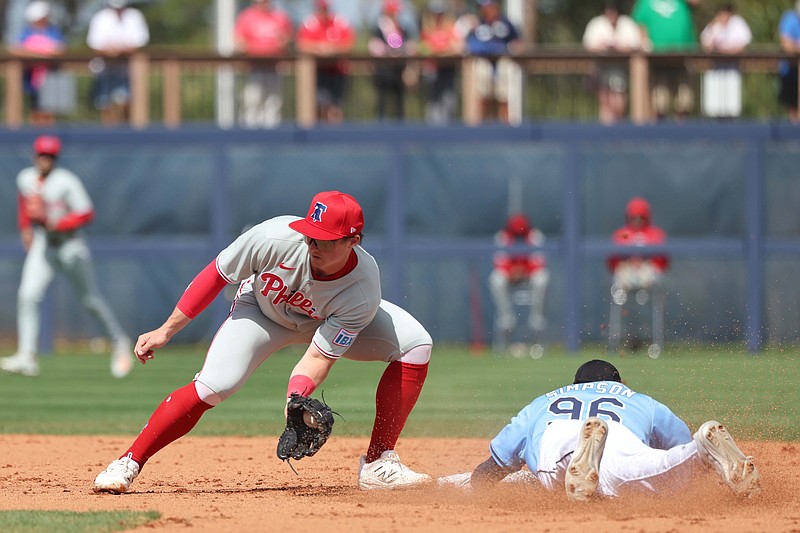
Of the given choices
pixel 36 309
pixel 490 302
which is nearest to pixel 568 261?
pixel 490 302

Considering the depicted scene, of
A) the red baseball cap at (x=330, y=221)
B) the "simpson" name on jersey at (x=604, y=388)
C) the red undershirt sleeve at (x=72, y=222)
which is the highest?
the red baseball cap at (x=330, y=221)

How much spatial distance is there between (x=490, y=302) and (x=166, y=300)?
14.5 feet

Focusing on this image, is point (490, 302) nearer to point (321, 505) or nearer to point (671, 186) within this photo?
point (671, 186)

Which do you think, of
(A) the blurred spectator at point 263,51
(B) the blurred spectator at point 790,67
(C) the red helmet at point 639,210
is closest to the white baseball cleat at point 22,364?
(A) the blurred spectator at point 263,51

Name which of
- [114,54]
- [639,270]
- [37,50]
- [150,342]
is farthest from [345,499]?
[37,50]

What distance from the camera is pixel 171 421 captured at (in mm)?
6477

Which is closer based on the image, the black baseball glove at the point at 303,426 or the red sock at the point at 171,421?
the black baseball glove at the point at 303,426

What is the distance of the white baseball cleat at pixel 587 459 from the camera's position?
18.6 ft

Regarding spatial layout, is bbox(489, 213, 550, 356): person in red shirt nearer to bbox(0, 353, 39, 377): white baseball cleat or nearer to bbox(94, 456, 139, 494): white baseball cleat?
bbox(0, 353, 39, 377): white baseball cleat

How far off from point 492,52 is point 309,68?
251 cm

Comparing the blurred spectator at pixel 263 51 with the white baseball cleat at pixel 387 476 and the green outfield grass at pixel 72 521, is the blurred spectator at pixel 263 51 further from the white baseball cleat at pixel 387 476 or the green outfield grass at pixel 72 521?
the green outfield grass at pixel 72 521

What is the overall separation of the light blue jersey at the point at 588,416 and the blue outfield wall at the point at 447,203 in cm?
1097

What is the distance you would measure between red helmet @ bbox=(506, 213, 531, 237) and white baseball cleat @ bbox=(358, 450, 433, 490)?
36.5 ft

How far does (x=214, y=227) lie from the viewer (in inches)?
708
